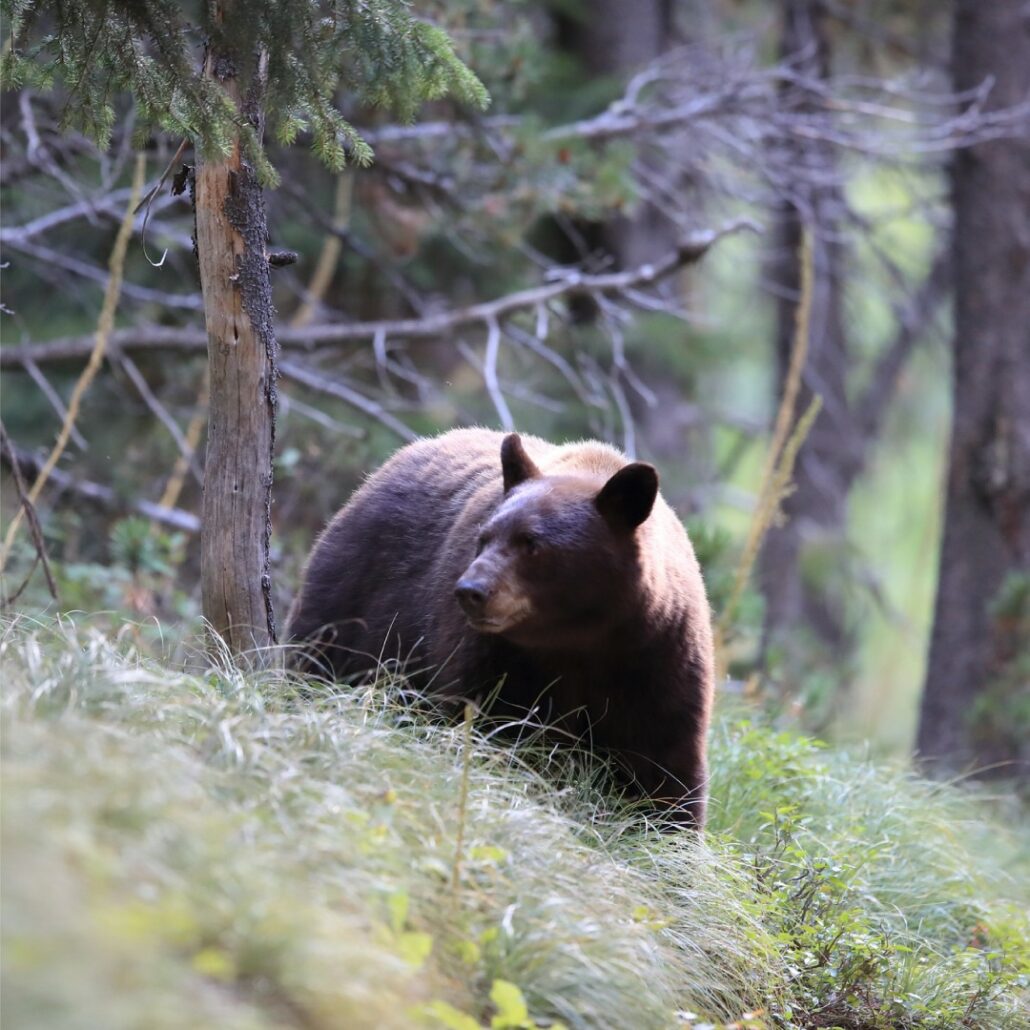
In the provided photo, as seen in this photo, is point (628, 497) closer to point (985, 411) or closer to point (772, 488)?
point (772, 488)

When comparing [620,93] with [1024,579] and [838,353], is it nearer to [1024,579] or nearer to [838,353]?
[1024,579]

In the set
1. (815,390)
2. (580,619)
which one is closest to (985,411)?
(815,390)

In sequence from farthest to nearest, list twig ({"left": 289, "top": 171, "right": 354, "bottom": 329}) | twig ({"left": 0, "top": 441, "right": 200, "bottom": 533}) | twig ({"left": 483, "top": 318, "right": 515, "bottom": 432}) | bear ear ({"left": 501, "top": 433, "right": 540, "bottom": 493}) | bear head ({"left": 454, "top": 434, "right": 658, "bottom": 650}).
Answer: twig ({"left": 289, "top": 171, "right": 354, "bottom": 329}), twig ({"left": 0, "top": 441, "right": 200, "bottom": 533}), twig ({"left": 483, "top": 318, "right": 515, "bottom": 432}), bear ear ({"left": 501, "top": 433, "right": 540, "bottom": 493}), bear head ({"left": 454, "top": 434, "right": 658, "bottom": 650})

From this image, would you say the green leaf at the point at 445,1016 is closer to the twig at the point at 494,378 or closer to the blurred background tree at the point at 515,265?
the blurred background tree at the point at 515,265

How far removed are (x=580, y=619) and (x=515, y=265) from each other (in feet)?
21.5

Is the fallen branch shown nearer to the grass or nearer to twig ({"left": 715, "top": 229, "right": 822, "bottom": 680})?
twig ({"left": 715, "top": 229, "right": 822, "bottom": 680})

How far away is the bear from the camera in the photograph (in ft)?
14.6

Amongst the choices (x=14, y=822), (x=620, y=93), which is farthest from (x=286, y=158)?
(x=14, y=822)

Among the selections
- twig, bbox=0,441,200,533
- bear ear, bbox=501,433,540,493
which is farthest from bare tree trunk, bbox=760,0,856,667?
bear ear, bbox=501,433,540,493

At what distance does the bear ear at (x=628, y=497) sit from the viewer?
14.6ft

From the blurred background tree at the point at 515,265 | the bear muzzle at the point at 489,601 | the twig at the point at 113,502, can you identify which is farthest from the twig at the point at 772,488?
the twig at the point at 113,502

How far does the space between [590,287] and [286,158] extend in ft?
10.0

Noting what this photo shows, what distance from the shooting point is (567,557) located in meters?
4.46

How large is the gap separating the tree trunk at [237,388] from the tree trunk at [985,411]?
6.35 m
